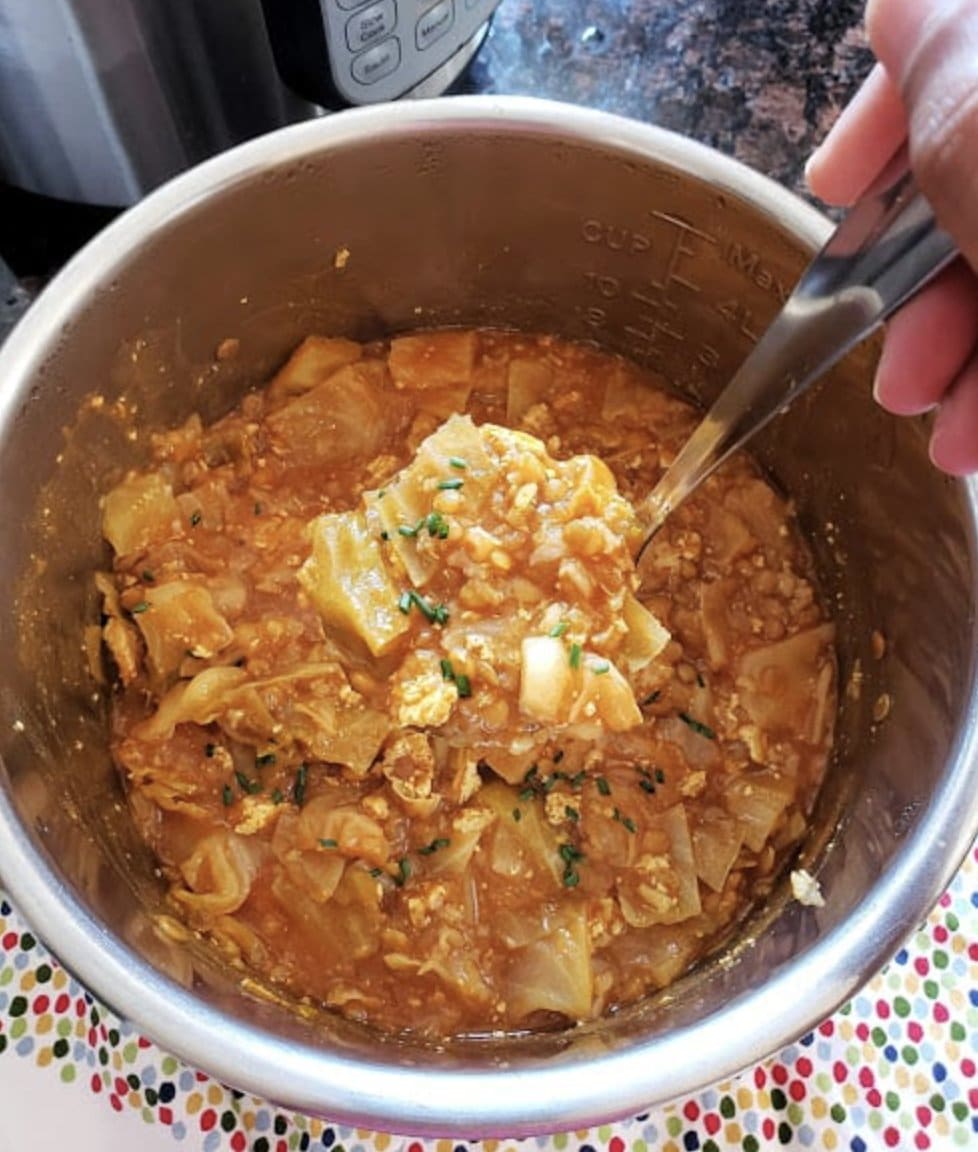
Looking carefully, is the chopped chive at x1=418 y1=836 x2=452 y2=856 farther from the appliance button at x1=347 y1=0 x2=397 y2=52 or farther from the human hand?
the appliance button at x1=347 y1=0 x2=397 y2=52

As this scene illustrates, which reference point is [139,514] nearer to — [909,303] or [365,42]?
[365,42]

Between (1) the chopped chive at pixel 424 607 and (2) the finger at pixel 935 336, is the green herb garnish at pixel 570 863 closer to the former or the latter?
(1) the chopped chive at pixel 424 607

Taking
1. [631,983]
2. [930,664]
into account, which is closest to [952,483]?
[930,664]

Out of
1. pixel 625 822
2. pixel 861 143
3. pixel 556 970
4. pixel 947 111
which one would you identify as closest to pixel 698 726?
pixel 625 822

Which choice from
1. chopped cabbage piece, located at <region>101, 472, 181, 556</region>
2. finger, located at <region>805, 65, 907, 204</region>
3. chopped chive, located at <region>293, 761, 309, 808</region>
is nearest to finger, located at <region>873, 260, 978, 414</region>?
finger, located at <region>805, 65, 907, 204</region>

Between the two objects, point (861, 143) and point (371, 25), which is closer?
point (861, 143)

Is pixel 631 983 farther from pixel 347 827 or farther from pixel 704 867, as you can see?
pixel 347 827
